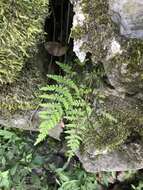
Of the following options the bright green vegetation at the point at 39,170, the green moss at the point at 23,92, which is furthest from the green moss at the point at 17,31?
the bright green vegetation at the point at 39,170

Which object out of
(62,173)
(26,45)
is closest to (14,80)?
(26,45)

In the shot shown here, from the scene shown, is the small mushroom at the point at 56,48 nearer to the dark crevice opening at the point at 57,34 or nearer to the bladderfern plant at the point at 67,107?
the dark crevice opening at the point at 57,34

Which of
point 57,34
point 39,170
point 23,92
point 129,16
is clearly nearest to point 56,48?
point 57,34

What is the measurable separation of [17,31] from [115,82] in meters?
0.85

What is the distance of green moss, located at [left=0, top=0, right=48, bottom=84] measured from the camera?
2699mm

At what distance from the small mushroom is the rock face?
56cm

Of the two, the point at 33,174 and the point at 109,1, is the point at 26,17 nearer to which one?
the point at 109,1

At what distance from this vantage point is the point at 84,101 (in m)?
3.08

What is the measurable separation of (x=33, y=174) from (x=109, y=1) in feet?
7.22

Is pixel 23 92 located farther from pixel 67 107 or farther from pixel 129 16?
pixel 129 16

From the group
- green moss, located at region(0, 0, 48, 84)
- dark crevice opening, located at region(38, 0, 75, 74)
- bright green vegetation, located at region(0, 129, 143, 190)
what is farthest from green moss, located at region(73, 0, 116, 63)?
bright green vegetation, located at region(0, 129, 143, 190)

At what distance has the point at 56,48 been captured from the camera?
11.1 ft

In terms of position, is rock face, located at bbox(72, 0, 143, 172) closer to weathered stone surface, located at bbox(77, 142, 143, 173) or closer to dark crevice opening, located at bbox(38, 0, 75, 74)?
weathered stone surface, located at bbox(77, 142, 143, 173)

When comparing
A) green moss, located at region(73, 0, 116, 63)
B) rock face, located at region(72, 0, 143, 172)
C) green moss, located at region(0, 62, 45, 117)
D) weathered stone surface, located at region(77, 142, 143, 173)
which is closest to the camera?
rock face, located at region(72, 0, 143, 172)
